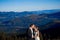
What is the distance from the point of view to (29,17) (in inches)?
328

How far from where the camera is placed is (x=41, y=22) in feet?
26.1

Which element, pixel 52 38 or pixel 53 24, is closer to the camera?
pixel 52 38

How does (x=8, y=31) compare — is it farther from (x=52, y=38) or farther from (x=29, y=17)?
(x=52, y=38)

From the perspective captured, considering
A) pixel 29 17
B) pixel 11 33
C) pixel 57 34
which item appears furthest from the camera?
pixel 29 17

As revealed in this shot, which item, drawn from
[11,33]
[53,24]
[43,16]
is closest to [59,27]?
[53,24]

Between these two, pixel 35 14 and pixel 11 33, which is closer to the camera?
pixel 11 33

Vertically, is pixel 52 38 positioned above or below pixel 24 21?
below

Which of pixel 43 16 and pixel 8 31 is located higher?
→ pixel 43 16

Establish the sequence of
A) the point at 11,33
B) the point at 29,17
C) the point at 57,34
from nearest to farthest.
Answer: the point at 11,33, the point at 57,34, the point at 29,17

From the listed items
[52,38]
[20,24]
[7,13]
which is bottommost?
[52,38]

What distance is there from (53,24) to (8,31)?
7.93 feet

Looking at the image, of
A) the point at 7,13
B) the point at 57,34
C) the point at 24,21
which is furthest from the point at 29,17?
the point at 57,34

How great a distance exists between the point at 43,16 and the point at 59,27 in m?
1.01

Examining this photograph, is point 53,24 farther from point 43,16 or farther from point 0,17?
point 0,17
